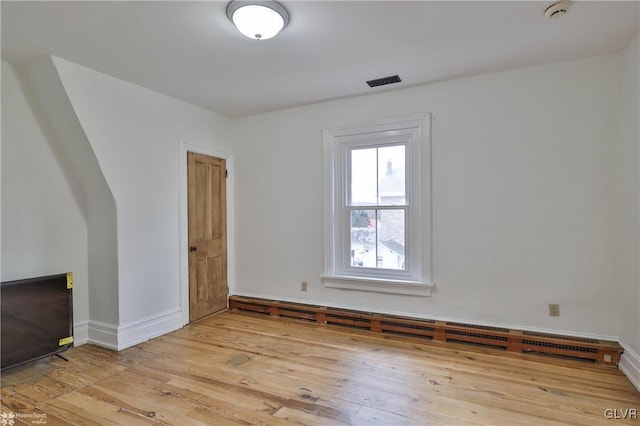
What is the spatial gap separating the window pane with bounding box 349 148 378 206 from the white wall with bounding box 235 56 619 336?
0.43 m

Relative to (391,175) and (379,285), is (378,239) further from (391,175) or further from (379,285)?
(391,175)

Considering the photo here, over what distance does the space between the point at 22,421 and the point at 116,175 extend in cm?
199

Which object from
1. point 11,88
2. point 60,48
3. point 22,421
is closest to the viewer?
point 22,421

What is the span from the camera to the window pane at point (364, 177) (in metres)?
3.76

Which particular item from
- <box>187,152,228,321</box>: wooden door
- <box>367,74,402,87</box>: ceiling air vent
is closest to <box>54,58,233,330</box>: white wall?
<box>187,152,228,321</box>: wooden door

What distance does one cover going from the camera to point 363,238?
3.83 metres

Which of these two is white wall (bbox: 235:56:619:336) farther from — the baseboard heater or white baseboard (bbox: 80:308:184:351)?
white baseboard (bbox: 80:308:184:351)

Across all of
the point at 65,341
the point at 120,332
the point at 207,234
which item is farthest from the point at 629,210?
the point at 65,341

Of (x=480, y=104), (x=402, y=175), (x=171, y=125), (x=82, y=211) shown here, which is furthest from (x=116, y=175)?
(x=480, y=104)

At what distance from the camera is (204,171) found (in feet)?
13.6

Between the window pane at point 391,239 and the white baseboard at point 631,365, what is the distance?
1.88 m

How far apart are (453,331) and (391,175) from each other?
5.64ft

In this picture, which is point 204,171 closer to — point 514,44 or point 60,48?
point 60,48

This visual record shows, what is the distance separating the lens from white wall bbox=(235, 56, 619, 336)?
2.86m
